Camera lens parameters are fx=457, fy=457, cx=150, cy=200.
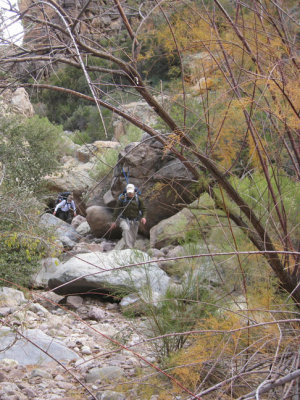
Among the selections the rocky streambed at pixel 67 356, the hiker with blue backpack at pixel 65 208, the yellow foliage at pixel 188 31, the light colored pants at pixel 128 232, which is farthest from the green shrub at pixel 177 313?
the hiker with blue backpack at pixel 65 208

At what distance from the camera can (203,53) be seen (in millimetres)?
3469

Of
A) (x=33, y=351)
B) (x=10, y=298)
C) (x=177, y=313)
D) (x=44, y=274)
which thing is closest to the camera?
(x=177, y=313)

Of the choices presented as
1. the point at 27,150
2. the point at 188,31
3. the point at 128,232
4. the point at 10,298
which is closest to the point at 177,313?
the point at 188,31

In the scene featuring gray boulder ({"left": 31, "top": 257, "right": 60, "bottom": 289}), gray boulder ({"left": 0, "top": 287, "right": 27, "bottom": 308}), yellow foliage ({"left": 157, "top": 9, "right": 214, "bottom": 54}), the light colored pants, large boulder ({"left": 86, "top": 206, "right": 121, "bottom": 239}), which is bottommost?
large boulder ({"left": 86, "top": 206, "right": 121, "bottom": 239})

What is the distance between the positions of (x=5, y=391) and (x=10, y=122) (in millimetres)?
11618

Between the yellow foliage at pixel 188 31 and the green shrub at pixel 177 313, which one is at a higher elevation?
the yellow foliage at pixel 188 31

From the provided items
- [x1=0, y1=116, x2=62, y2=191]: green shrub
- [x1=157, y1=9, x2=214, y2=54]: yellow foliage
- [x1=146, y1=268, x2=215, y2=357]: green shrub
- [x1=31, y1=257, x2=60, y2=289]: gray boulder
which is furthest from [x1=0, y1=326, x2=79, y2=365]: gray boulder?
[x1=0, y1=116, x2=62, y2=191]: green shrub

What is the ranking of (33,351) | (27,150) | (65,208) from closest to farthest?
1. (33,351)
2. (65,208)
3. (27,150)

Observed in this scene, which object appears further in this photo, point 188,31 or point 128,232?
point 128,232

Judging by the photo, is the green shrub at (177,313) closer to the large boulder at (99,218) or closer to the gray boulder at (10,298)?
the gray boulder at (10,298)

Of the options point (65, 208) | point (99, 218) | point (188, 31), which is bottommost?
point (99, 218)

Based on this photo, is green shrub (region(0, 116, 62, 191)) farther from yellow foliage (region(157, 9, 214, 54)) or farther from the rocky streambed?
yellow foliage (region(157, 9, 214, 54))

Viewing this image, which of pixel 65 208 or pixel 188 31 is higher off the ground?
pixel 188 31

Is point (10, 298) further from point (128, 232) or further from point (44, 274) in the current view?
point (128, 232)
